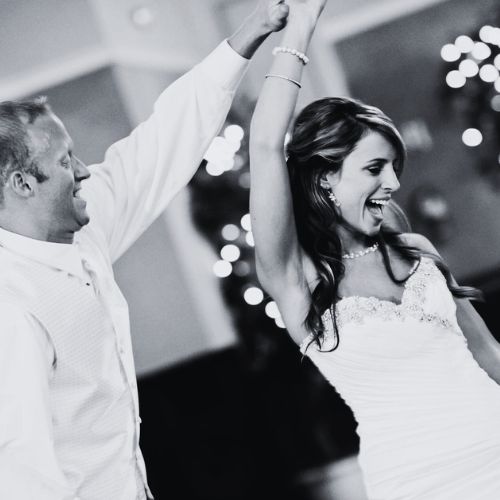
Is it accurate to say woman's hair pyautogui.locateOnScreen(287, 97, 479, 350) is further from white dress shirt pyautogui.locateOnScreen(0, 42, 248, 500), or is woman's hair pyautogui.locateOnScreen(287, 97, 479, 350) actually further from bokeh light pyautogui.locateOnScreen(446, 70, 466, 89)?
bokeh light pyautogui.locateOnScreen(446, 70, 466, 89)

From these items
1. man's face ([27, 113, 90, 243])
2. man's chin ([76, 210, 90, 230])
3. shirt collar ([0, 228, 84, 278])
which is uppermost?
man's face ([27, 113, 90, 243])

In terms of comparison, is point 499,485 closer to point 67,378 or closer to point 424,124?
point 67,378

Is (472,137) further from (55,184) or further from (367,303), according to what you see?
(55,184)

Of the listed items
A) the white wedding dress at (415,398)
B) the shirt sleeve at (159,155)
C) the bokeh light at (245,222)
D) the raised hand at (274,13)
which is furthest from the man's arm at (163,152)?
the bokeh light at (245,222)

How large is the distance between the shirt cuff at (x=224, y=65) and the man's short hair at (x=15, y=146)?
553 mm

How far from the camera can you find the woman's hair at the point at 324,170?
1.93m

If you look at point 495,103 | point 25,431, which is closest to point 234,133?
point 495,103

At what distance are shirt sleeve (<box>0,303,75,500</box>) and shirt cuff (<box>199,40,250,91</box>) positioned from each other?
0.94m

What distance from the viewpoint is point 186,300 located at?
4.86m

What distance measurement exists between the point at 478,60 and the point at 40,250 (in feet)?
12.8

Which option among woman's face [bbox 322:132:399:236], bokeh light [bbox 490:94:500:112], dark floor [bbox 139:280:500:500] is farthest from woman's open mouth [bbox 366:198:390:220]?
bokeh light [bbox 490:94:500:112]

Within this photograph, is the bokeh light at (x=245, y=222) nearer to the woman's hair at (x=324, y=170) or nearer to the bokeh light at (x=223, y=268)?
the bokeh light at (x=223, y=268)

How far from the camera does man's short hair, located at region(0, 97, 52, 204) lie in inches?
70.3

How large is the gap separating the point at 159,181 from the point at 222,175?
7.76ft
